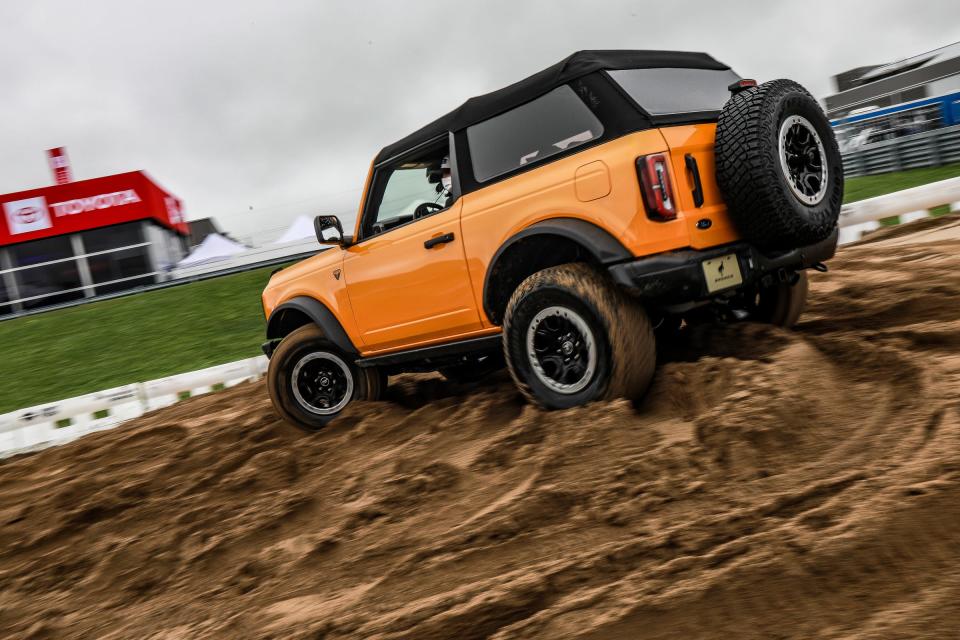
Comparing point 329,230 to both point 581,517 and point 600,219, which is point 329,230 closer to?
point 600,219

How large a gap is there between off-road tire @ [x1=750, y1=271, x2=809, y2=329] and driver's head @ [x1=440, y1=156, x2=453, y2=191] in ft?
6.39

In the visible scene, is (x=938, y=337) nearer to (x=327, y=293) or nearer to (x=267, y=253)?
(x=327, y=293)

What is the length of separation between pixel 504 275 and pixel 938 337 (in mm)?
2144

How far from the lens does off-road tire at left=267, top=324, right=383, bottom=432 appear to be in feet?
18.6

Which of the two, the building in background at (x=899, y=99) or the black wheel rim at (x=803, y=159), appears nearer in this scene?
the black wheel rim at (x=803, y=159)

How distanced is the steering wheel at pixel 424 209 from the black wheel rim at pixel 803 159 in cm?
200

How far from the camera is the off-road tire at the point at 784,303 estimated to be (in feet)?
16.0

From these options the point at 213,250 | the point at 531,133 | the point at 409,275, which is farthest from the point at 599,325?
the point at 213,250

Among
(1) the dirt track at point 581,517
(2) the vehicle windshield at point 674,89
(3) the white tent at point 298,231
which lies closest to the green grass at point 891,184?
(1) the dirt track at point 581,517

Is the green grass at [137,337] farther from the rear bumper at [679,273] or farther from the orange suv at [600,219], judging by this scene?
the rear bumper at [679,273]

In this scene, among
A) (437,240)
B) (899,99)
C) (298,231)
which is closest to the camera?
(437,240)

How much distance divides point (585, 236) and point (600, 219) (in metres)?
0.11

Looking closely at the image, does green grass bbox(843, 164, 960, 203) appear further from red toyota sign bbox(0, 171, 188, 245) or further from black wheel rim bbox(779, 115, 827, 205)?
red toyota sign bbox(0, 171, 188, 245)

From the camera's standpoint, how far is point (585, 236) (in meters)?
3.95
